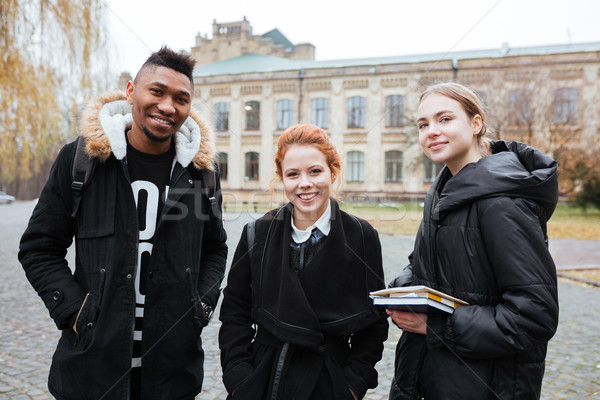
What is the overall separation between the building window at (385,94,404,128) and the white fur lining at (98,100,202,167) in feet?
113

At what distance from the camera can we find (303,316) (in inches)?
80.3

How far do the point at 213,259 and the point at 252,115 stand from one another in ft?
122

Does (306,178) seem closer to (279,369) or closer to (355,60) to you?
(279,369)

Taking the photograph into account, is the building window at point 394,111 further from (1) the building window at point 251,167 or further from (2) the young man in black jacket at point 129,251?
(2) the young man in black jacket at point 129,251

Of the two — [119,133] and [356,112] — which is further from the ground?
[356,112]

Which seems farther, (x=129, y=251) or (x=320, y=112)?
→ (x=320, y=112)

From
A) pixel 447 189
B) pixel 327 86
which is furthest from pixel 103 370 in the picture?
pixel 327 86

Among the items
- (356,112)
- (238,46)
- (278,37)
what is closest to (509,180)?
(356,112)

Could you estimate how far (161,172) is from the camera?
7.89 ft

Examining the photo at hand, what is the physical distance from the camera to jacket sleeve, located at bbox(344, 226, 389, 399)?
2.10 m

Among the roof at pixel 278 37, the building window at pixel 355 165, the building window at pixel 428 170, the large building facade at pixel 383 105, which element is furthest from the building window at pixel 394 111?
the roof at pixel 278 37

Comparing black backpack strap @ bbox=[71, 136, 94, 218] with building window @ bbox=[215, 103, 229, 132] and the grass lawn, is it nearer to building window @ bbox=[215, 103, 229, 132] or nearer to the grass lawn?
the grass lawn

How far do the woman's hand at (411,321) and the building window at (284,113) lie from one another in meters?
36.5

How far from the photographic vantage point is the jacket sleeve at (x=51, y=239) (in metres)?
2.13
